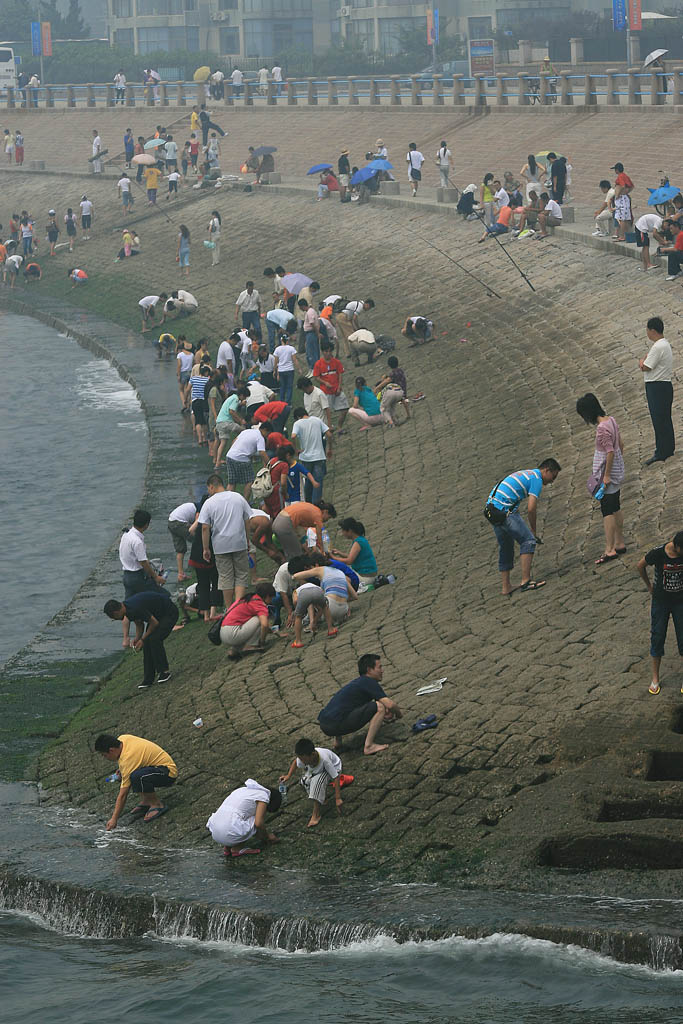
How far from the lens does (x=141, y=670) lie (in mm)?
17219

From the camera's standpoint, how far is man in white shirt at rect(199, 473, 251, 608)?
16750 millimetres

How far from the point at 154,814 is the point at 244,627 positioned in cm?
318

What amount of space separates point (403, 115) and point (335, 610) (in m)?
36.8

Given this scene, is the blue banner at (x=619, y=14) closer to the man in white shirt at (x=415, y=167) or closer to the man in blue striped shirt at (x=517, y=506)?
the man in white shirt at (x=415, y=167)

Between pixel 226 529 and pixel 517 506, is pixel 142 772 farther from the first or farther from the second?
pixel 517 506

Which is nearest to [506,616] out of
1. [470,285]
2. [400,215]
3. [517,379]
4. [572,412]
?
[572,412]

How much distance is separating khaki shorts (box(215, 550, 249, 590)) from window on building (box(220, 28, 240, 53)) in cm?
8531

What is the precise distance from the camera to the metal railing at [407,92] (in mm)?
41188

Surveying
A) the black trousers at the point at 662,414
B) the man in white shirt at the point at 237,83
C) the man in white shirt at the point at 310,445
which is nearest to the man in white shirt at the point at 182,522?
the man in white shirt at the point at 310,445

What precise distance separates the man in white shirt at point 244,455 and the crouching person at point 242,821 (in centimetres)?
878

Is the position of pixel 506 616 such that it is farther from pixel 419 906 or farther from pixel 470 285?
pixel 470 285

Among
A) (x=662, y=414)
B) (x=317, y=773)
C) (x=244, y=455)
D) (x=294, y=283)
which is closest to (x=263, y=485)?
(x=244, y=455)

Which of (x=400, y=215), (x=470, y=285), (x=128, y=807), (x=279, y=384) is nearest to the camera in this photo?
(x=128, y=807)

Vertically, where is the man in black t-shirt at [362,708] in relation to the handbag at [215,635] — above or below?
above
